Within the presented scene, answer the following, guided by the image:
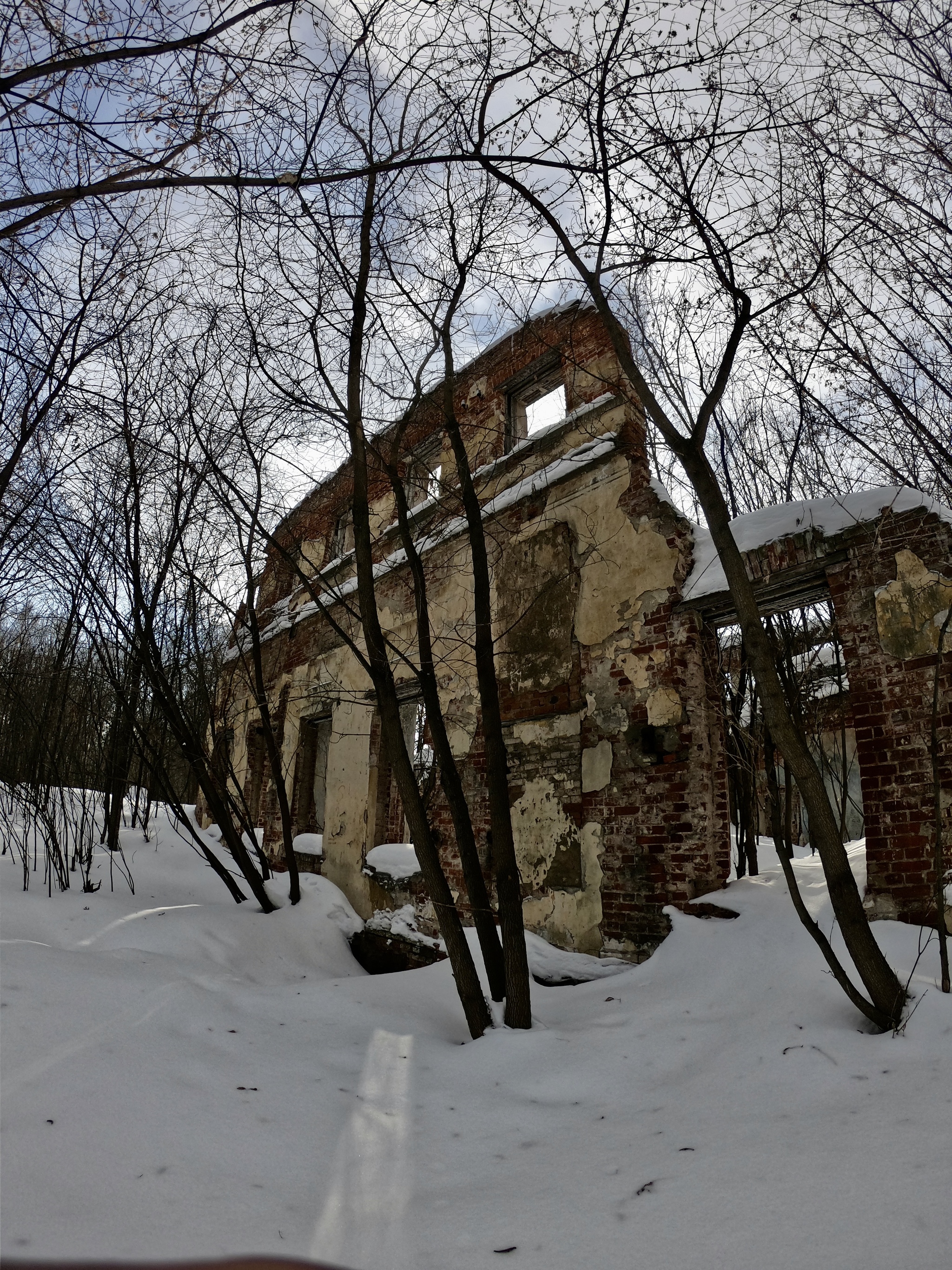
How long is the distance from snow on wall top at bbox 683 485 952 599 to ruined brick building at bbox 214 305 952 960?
14 mm

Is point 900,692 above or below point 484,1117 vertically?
above

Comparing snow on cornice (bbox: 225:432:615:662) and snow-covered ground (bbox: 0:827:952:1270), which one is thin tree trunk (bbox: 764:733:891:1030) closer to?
snow-covered ground (bbox: 0:827:952:1270)

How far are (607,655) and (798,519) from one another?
4.95 feet

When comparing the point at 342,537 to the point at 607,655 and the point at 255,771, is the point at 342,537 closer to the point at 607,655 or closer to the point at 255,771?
the point at 255,771

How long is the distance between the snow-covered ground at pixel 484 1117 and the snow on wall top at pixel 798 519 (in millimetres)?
1917

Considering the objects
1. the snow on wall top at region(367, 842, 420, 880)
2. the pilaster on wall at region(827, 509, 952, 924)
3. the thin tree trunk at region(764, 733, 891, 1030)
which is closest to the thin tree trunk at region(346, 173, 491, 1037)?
the thin tree trunk at region(764, 733, 891, 1030)

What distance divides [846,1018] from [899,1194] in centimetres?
108

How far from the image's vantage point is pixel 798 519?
430 centimetres

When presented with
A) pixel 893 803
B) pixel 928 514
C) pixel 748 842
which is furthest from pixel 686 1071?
pixel 748 842

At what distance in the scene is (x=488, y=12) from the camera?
3252 millimetres

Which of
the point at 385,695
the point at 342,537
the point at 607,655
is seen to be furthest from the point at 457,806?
the point at 342,537

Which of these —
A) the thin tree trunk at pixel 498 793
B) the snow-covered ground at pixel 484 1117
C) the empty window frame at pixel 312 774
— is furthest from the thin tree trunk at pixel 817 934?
the empty window frame at pixel 312 774

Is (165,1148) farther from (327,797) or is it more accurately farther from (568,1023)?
(327,797)

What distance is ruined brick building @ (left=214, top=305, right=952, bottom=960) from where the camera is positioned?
3.76m
